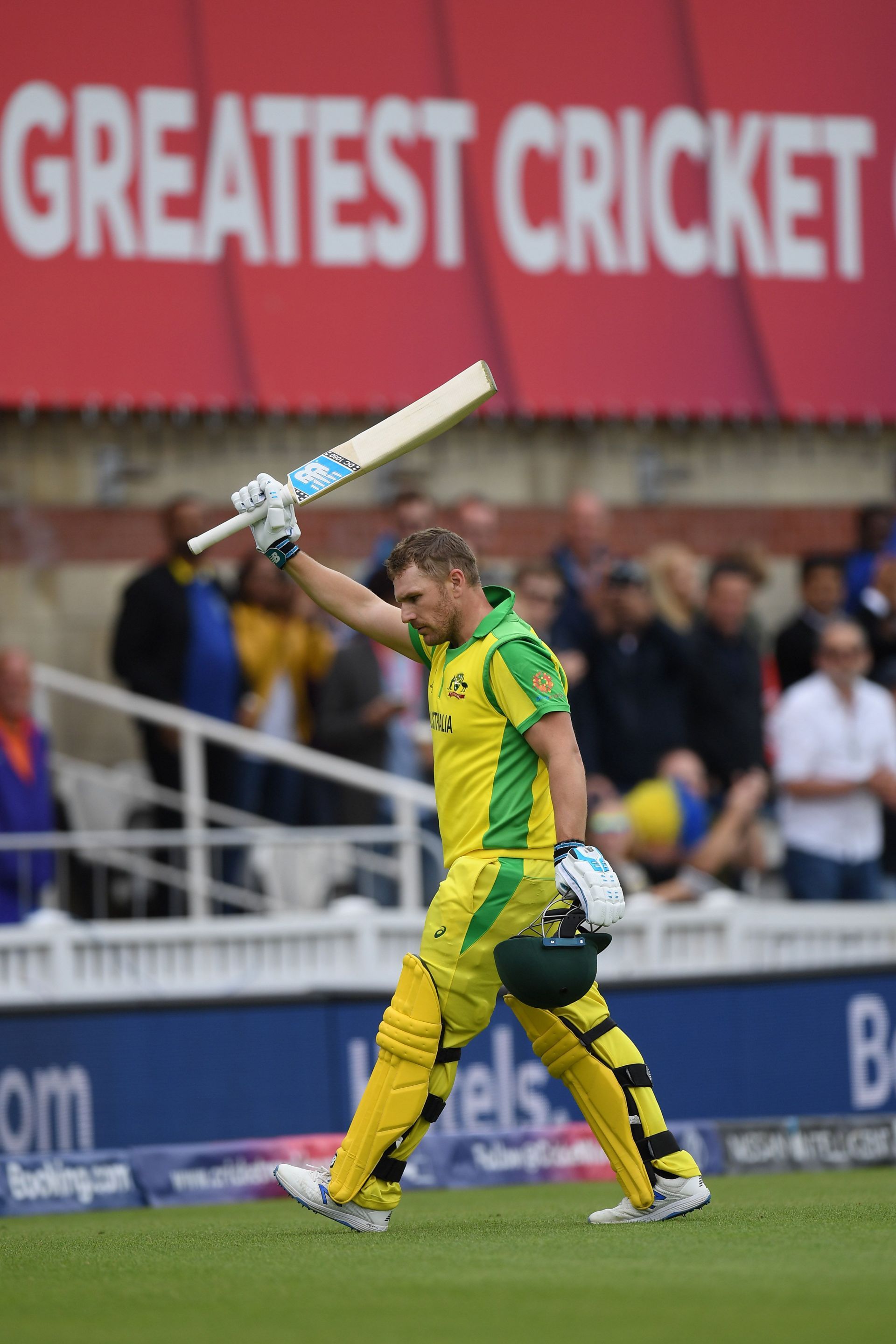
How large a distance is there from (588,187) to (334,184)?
1.56 meters

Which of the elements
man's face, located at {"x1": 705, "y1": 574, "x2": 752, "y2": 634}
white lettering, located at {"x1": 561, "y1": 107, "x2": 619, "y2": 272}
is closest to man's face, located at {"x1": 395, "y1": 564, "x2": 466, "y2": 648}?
man's face, located at {"x1": 705, "y1": 574, "x2": 752, "y2": 634}

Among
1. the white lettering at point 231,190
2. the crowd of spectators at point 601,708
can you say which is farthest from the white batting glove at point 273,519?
the white lettering at point 231,190

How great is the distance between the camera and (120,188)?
11859 millimetres

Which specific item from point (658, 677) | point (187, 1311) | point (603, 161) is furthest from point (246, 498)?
point (603, 161)

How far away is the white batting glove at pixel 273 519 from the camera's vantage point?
250 inches

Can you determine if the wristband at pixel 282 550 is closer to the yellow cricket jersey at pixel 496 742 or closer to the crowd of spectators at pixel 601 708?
the yellow cricket jersey at pixel 496 742

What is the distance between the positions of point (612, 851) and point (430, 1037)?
4198 millimetres

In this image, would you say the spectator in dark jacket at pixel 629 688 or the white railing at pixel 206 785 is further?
the spectator in dark jacket at pixel 629 688

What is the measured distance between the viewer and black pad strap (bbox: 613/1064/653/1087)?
602 cm

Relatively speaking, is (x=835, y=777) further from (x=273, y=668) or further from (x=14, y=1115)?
(x=14, y=1115)

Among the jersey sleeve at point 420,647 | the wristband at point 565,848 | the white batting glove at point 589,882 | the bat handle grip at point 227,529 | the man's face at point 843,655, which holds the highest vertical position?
the bat handle grip at point 227,529

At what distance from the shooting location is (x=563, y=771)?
19.0 ft

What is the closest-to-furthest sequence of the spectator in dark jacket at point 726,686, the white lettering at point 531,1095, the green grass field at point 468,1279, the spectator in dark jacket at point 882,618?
1. the green grass field at point 468,1279
2. the white lettering at point 531,1095
3. the spectator in dark jacket at point 726,686
4. the spectator in dark jacket at point 882,618

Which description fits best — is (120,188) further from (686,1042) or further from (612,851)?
(686,1042)
